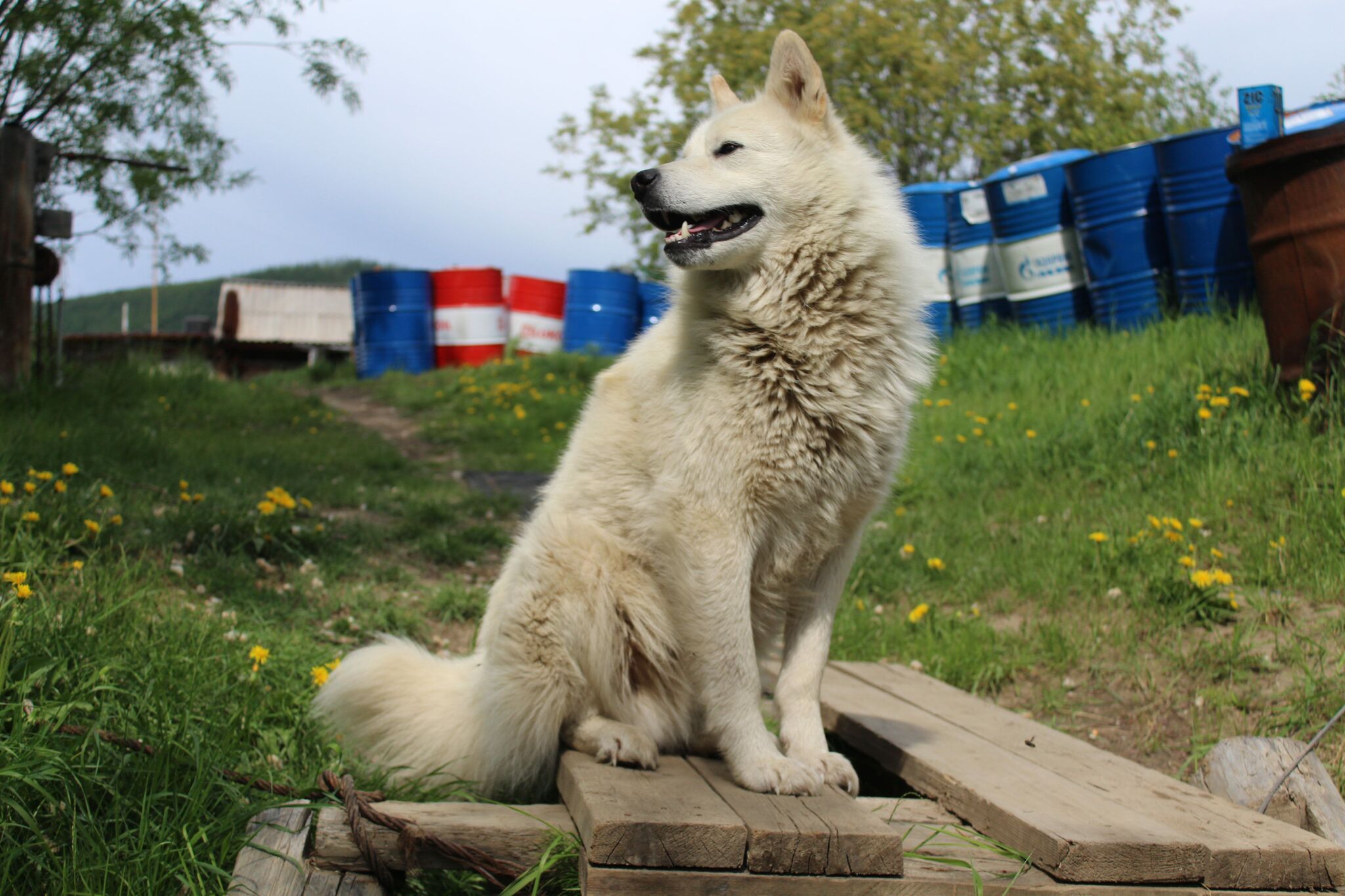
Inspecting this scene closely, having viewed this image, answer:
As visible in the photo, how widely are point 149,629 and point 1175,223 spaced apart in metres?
7.15

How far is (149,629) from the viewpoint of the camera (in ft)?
8.83

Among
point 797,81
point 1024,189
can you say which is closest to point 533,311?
point 1024,189

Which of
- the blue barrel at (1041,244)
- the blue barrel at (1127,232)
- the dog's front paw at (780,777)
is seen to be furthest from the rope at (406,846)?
the blue barrel at (1041,244)

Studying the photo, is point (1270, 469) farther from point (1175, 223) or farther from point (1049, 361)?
point (1175, 223)

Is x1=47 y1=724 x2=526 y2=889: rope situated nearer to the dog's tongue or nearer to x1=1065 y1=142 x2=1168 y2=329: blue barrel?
the dog's tongue

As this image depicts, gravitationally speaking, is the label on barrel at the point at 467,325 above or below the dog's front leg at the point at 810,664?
above

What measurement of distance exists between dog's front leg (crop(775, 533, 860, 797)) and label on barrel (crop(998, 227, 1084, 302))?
677cm

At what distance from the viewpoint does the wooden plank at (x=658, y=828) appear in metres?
1.65

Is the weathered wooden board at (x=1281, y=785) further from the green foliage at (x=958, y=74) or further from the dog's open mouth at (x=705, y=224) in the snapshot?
the green foliage at (x=958, y=74)

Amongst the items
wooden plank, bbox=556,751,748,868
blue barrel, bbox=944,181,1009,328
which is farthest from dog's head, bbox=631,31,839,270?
blue barrel, bbox=944,181,1009,328

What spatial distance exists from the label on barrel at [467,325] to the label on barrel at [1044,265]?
963cm

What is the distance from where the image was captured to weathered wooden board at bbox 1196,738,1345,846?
2.20m

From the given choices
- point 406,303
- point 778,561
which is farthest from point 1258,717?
point 406,303

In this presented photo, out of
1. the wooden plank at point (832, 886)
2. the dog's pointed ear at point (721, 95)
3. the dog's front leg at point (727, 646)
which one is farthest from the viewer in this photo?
the dog's pointed ear at point (721, 95)
